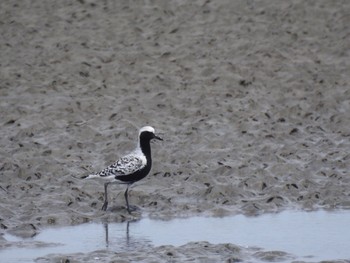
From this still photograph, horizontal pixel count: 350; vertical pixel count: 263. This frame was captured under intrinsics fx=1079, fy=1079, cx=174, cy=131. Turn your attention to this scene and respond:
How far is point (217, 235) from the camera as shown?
15.9m

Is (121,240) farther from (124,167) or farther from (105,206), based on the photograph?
(124,167)

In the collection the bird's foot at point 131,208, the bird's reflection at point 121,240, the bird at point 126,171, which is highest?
the bird at point 126,171

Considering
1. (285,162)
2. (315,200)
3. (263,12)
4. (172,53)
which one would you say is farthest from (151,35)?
(315,200)

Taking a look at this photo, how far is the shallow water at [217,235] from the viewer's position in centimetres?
1511

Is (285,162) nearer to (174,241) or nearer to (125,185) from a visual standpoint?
(125,185)

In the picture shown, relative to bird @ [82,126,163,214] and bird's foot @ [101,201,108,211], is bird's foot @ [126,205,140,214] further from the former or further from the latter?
bird's foot @ [101,201,108,211]

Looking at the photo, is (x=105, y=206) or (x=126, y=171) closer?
(x=105, y=206)

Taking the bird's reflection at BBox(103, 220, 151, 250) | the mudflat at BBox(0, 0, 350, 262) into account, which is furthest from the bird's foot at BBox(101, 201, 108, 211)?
the bird's reflection at BBox(103, 220, 151, 250)

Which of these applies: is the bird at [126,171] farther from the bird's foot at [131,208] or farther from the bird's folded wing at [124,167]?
the bird's foot at [131,208]

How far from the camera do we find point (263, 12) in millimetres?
27953

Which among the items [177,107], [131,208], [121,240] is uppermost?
[177,107]

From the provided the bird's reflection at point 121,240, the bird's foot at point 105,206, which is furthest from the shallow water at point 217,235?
the bird's foot at point 105,206

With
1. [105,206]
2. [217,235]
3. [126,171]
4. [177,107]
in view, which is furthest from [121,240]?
[177,107]

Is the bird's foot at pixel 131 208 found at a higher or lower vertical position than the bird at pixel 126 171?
lower
